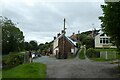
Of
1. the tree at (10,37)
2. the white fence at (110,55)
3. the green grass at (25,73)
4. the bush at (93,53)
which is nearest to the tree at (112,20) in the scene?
the green grass at (25,73)

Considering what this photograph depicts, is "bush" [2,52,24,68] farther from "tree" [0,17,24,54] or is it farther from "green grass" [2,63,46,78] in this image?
"tree" [0,17,24,54]

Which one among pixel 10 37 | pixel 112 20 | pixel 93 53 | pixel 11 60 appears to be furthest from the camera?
pixel 93 53

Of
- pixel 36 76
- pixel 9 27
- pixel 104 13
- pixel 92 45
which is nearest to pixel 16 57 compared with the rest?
pixel 36 76

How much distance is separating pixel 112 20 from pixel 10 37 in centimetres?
2191

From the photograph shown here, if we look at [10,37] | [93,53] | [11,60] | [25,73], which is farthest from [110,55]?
[25,73]

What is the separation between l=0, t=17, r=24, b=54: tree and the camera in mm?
39603

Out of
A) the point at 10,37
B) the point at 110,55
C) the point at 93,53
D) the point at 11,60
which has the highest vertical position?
the point at 10,37

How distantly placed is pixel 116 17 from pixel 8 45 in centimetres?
2169

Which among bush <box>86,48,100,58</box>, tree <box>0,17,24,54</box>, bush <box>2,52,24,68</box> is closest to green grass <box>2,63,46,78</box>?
bush <box>2,52,24,68</box>

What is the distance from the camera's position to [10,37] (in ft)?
134

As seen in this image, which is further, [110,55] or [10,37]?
[110,55]

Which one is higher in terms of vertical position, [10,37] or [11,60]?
[10,37]

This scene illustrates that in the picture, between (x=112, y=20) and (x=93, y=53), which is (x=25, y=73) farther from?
(x=93, y=53)

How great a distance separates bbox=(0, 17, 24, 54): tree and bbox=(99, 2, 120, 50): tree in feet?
63.1
